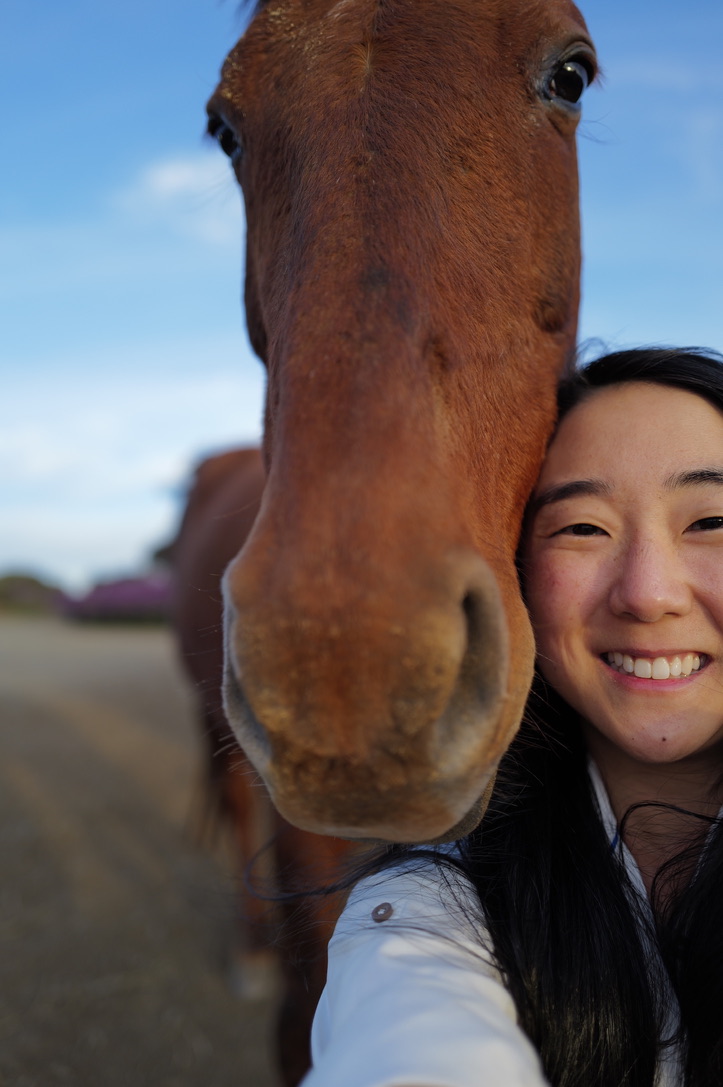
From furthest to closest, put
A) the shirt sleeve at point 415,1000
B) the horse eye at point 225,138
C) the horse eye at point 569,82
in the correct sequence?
the horse eye at point 225,138
the horse eye at point 569,82
the shirt sleeve at point 415,1000

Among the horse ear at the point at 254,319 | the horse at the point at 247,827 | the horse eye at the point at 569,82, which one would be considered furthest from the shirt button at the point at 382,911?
the horse eye at the point at 569,82

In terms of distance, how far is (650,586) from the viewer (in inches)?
50.0

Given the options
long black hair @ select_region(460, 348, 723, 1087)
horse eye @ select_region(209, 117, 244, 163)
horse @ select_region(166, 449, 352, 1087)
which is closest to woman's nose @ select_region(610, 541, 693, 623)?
long black hair @ select_region(460, 348, 723, 1087)

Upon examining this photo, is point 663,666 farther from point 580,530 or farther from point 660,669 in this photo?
point 580,530

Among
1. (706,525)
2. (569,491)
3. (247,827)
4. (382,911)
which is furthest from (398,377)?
(247,827)

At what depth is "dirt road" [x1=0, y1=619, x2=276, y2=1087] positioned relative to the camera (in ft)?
10.1

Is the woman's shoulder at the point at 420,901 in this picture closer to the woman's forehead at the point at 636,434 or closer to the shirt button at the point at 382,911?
the shirt button at the point at 382,911

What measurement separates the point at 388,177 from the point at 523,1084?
4.13 feet

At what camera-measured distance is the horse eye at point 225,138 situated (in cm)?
188

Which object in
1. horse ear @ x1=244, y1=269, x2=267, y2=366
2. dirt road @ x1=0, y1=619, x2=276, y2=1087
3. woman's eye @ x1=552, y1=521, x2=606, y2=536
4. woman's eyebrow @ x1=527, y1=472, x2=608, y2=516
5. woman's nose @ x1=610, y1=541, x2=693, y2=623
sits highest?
horse ear @ x1=244, y1=269, x2=267, y2=366

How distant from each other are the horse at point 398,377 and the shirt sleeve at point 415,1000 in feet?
0.48

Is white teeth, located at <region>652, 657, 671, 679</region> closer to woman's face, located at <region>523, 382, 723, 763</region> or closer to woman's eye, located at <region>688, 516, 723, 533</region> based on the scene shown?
woman's face, located at <region>523, 382, 723, 763</region>

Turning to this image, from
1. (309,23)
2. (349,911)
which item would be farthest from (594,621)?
(309,23)

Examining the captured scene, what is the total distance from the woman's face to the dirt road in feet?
7.09
